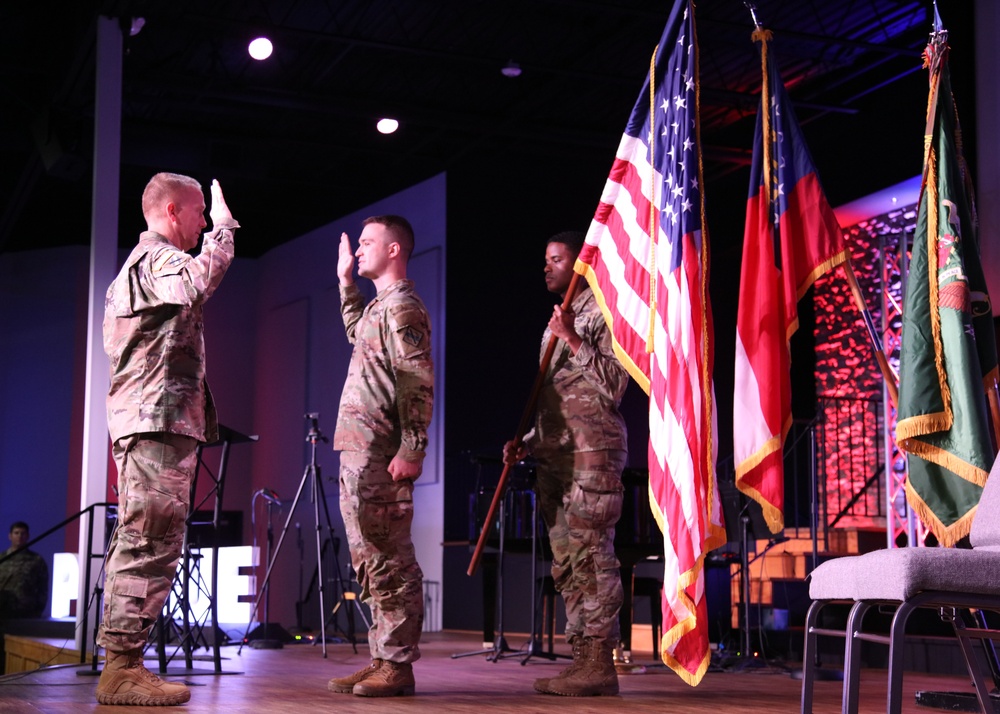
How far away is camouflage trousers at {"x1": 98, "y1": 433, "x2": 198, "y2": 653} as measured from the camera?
375cm

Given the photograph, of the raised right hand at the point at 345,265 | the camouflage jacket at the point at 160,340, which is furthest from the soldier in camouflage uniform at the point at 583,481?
the camouflage jacket at the point at 160,340

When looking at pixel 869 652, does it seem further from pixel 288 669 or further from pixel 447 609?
pixel 447 609

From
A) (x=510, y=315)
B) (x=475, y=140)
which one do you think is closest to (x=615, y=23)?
(x=475, y=140)

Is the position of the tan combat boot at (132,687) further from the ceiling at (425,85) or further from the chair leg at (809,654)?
the ceiling at (425,85)

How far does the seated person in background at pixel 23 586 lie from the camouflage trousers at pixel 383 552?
8.10m

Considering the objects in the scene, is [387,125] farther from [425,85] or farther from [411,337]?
[411,337]

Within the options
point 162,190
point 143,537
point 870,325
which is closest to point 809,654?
point 870,325

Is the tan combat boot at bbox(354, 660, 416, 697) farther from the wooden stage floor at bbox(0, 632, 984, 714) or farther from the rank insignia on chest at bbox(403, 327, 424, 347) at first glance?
the rank insignia on chest at bbox(403, 327, 424, 347)

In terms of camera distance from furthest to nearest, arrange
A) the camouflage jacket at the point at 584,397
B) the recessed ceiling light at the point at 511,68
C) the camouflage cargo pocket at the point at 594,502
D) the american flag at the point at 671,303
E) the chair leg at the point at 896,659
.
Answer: the recessed ceiling light at the point at 511,68 < the camouflage jacket at the point at 584,397 < the camouflage cargo pocket at the point at 594,502 < the american flag at the point at 671,303 < the chair leg at the point at 896,659

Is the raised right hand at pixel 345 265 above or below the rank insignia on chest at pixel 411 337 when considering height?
above

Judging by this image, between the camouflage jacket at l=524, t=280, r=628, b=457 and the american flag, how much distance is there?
0.32m

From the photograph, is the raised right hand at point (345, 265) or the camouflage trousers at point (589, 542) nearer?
the camouflage trousers at point (589, 542)

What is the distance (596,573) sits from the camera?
14.2 feet

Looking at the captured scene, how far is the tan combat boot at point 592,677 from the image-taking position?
13.8 ft
